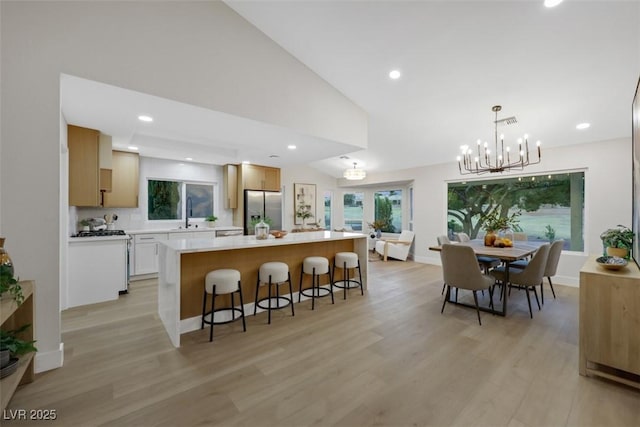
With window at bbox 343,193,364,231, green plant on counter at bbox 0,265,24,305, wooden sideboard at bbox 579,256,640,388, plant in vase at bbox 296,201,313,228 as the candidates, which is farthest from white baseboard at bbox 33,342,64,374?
window at bbox 343,193,364,231

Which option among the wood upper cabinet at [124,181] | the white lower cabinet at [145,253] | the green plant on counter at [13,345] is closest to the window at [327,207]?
the white lower cabinet at [145,253]

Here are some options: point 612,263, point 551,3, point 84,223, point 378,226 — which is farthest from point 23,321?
point 378,226

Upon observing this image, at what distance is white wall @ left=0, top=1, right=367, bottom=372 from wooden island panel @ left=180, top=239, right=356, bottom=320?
39.4 inches

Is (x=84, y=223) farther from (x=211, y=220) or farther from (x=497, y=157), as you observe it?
(x=497, y=157)

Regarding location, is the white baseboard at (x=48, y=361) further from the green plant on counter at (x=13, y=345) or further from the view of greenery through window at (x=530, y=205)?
the view of greenery through window at (x=530, y=205)

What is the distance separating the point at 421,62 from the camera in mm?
3193

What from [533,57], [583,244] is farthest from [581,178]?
[533,57]

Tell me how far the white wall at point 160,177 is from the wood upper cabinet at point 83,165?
51.6 inches

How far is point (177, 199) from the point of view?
226 inches

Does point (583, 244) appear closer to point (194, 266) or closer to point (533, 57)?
point (533, 57)

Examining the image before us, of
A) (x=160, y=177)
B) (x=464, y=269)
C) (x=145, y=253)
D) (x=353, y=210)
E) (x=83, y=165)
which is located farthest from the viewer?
(x=353, y=210)

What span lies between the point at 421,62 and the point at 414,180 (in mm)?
3927

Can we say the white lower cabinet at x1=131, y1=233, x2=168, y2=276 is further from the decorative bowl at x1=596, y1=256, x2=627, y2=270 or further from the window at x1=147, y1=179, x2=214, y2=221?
the decorative bowl at x1=596, y1=256, x2=627, y2=270

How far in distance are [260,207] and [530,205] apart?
18.8ft
